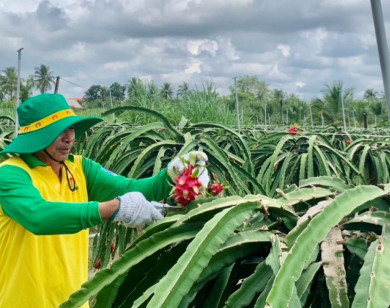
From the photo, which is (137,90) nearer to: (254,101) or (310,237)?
(310,237)

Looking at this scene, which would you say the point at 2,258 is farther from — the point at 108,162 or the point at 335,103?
the point at 335,103

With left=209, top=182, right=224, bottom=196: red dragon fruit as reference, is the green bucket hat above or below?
above

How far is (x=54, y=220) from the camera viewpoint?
1.79 metres

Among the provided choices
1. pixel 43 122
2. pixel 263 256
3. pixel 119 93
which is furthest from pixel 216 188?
pixel 119 93

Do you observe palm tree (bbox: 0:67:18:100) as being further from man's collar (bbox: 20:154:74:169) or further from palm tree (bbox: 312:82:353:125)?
man's collar (bbox: 20:154:74:169)

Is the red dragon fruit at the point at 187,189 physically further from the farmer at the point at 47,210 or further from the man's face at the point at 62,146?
the man's face at the point at 62,146

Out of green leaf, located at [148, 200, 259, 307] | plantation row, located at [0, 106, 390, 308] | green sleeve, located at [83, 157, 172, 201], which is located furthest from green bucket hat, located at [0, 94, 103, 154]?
green leaf, located at [148, 200, 259, 307]

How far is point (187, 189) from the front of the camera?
5.52ft

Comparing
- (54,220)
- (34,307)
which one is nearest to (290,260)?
(54,220)

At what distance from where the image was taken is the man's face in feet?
6.77

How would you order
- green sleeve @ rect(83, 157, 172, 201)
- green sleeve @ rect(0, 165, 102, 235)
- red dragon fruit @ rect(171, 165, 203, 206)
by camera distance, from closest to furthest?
red dragon fruit @ rect(171, 165, 203, 206) < green sleeve @ rect(0, 165, 102, 235) < green sleeve @ rect(83, 157, 172, 201)

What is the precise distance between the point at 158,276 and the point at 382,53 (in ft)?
3.27

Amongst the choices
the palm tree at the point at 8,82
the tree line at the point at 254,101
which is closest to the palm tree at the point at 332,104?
the tree line at the point at 254,101

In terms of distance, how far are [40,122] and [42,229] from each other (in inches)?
17.1
